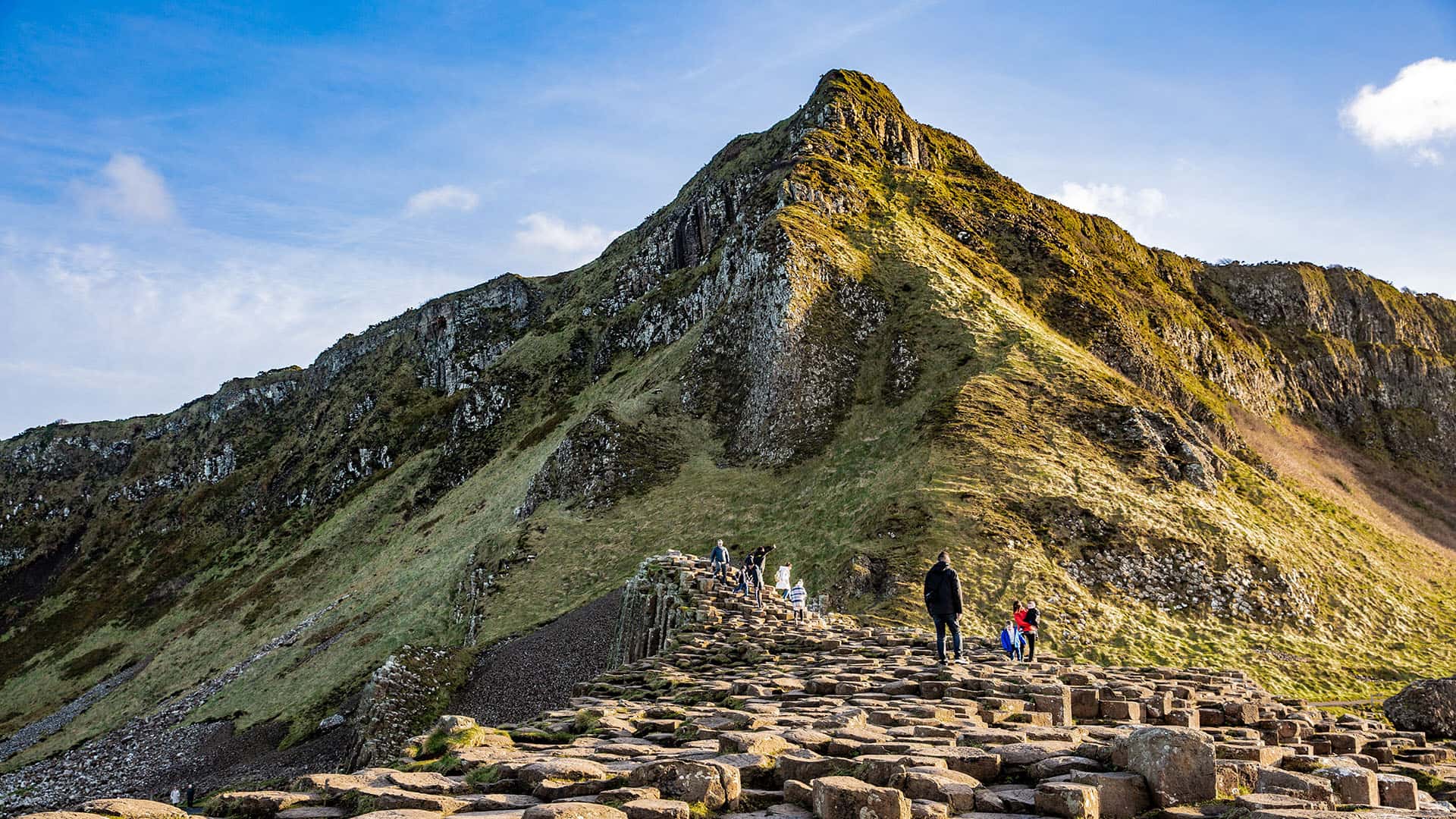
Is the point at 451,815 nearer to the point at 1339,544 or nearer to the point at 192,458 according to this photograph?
the point at 1339,544

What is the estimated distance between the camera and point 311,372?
194m

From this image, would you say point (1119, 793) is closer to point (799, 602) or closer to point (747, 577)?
point (799, 602)

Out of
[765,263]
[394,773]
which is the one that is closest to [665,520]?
[765,263]

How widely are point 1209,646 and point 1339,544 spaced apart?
25225mm

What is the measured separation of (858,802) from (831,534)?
1812 inches

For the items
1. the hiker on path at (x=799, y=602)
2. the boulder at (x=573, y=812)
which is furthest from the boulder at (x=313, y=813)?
the hiker on path at (x=799, y=602)

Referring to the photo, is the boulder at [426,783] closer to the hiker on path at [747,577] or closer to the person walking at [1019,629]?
the person walking at [1019,629]

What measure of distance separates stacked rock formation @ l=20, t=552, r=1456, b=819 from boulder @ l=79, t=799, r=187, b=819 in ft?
2.04

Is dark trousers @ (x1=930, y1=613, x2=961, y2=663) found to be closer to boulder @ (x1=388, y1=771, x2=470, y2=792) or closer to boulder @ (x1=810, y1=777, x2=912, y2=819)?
boulder @ (x1=810, y1=777, x2=912, y2=819)

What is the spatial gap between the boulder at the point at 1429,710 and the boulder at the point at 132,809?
2778 centimetres

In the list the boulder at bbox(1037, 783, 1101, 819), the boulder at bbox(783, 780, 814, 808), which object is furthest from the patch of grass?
the boulder at bbox(1037, 783, 1101, 819)

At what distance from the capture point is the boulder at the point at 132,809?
8.72 m

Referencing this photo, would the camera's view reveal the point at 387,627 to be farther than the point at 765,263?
No

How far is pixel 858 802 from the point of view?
8219mm
